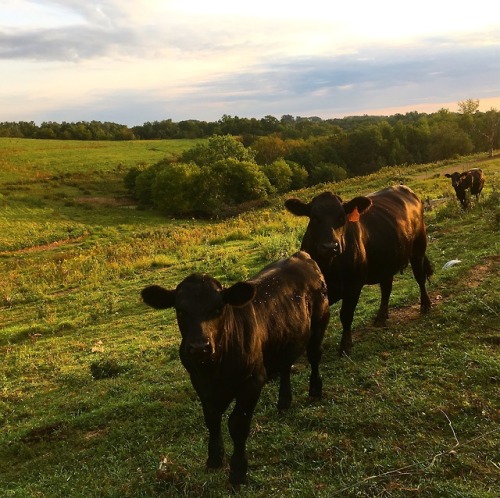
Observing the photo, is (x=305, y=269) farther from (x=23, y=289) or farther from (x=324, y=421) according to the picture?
(x=23, y=289)

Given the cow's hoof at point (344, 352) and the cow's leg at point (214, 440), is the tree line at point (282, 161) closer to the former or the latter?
the cow's hoof at point (344, 352)

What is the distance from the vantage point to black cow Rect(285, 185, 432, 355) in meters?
6.17

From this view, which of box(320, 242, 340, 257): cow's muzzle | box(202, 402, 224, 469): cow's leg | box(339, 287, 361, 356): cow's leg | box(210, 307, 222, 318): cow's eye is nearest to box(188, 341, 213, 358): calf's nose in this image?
box(210, 307, 222, 318): cow's eye

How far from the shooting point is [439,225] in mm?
14930

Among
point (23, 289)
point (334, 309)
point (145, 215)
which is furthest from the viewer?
point (145, 215)

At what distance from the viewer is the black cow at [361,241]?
6168mm

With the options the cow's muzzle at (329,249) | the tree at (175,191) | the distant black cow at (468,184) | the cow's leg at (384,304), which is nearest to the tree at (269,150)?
the tree at (175,191)

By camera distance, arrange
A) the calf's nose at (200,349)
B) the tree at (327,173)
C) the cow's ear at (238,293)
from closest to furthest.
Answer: the calf's nose at (200,349) < the cow's ear at (238,293) < the tree at (327,173)

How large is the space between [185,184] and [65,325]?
135ft

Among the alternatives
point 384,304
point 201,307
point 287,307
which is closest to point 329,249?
point 287,307

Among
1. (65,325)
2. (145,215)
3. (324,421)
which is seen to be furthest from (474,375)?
(145,215)

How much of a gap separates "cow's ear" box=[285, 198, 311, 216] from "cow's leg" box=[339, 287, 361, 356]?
1278 millimetres

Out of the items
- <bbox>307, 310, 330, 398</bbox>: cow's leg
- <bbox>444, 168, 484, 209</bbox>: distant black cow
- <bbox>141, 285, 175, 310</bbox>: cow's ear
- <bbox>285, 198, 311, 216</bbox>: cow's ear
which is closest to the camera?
<bbox>141, 285, 175, 310</bbox>: cow's ear

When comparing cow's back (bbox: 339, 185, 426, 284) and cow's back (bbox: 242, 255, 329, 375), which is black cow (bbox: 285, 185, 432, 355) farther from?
cow's back (bbox: 242, 255, 329, 375)
